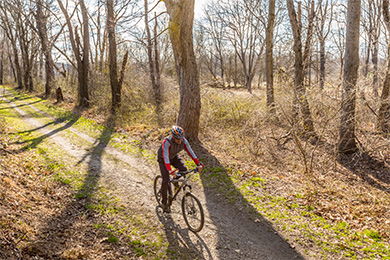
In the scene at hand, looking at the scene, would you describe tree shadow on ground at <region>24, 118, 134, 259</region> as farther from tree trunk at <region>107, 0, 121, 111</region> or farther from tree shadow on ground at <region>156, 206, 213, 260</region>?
tree trunk at <region>107, 0, 121, 111</region>

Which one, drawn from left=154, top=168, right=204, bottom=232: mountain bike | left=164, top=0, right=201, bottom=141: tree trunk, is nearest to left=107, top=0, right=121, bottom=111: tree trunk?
left=164, top=0, right=201, bottom=141: tree trunk

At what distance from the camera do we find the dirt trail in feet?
16.8

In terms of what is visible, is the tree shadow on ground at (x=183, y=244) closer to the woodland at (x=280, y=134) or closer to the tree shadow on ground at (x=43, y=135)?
the woodland at (x=280, y=134)

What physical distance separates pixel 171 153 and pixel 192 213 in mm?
1351

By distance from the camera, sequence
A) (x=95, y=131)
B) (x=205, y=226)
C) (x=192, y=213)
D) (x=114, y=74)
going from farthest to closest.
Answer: (x=114, y=74) < (x=95, y=131) < (x=205, y=226) < (x=192, y=213)

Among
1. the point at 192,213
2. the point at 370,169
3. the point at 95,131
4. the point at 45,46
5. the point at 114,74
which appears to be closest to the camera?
the point at 192,213

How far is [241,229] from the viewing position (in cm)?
588

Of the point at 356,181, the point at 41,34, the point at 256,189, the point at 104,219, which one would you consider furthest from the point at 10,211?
the point at 41,34

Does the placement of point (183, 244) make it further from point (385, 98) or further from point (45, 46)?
point (45, 46)

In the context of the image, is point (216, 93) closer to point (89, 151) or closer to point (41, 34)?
point (89, 151)

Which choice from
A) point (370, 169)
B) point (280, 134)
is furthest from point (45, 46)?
point (370, 169)

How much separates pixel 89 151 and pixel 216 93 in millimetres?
8698

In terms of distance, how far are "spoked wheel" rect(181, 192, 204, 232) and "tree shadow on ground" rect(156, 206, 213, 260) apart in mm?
185

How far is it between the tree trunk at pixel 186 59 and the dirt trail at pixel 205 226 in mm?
2621
